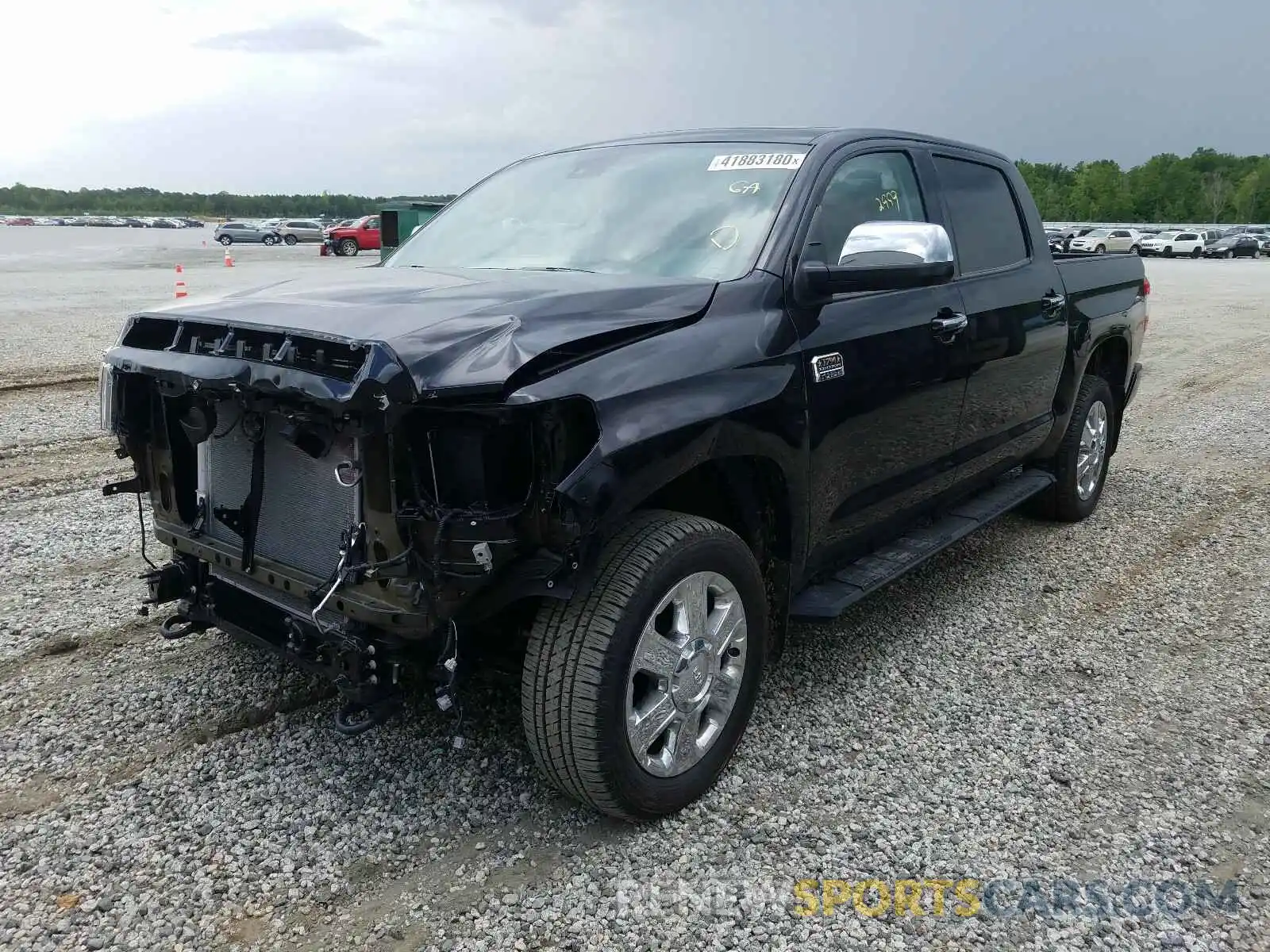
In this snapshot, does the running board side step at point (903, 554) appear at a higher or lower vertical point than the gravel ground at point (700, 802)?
higher

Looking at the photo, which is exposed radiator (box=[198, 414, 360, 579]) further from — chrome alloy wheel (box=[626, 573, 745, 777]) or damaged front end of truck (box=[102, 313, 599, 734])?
chrome alloy wheel (box=[626, 573, 745, 777])

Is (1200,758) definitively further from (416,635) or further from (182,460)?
(182,460)

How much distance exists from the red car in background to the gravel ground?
1250 inches

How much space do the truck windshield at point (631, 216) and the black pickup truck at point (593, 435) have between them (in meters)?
0.01

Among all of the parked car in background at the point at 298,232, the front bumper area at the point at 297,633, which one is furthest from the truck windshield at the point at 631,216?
the parked car in background at the point at 298,232

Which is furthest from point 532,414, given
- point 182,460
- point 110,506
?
point 110,506

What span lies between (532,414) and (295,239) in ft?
172

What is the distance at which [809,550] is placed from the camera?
3381mm

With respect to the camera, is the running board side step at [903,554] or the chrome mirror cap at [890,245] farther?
the running board side step at [903,554]

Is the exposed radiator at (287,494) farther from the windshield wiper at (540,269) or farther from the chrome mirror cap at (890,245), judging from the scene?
the chrome mirror cap at (890,245)

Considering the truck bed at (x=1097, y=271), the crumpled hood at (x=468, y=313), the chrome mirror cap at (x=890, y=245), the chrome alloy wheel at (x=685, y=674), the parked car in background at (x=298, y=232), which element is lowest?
the chrome alloy wheel at (x=685, y=674)

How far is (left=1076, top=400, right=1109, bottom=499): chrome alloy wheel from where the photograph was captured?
5.59 m

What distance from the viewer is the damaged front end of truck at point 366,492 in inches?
93.2

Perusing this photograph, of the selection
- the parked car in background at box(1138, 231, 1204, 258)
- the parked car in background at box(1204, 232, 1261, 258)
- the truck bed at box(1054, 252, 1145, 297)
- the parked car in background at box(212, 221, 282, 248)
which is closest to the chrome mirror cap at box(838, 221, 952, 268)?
the truck bed at box(1054, 252, 1145, 297)
